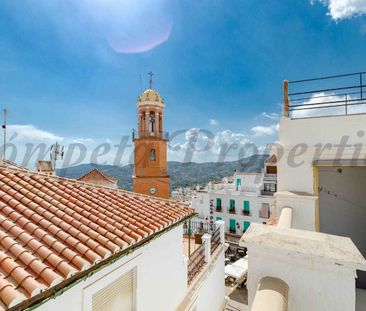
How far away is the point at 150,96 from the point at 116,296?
56.9 ft

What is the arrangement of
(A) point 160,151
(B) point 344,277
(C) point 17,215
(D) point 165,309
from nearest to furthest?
1. (B) point 344,277
2. (C) point 17,215
3. (D) point 165,309
4. (A) point 160,151

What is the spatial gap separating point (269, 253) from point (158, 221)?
3.16 metres

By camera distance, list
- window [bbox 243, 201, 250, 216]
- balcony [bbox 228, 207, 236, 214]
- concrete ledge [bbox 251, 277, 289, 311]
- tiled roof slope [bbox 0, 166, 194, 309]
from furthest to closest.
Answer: balcony [bbox 228, 207, 236, 214] < window [bbox 243, 201, 250, 216] < tiled roof slope [bbox 0, 166, 194, 309] < concrete ledge [bbox 251, 277, 289, 311]

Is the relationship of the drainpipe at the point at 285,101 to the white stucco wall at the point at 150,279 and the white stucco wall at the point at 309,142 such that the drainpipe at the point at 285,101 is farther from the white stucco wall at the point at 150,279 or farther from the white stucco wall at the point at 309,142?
the white stucco wall at the point at 150,279

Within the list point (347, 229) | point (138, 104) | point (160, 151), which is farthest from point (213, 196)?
point (347, 229)

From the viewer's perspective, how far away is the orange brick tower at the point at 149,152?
62.8 ft

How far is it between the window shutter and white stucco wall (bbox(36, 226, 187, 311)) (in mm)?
146

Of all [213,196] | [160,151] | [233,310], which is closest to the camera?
[233,310]

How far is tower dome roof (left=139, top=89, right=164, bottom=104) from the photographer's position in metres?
19.2

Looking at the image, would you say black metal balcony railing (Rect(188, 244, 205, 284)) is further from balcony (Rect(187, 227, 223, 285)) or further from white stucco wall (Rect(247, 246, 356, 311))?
white stucco wall (Rect(247, 246, 356, 311))

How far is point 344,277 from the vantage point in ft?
6.99

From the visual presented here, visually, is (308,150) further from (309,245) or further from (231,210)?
(231,210)

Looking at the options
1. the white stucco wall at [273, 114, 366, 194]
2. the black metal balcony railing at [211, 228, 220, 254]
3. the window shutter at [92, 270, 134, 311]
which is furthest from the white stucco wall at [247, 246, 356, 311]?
the black metal balcony railing at [211, 228, 220, 254]

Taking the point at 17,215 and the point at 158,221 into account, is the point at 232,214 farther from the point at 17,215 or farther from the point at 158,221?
the point at 17,215
